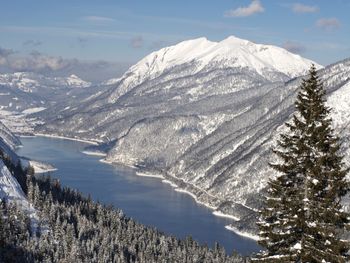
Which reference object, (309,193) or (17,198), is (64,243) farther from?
(309,193)

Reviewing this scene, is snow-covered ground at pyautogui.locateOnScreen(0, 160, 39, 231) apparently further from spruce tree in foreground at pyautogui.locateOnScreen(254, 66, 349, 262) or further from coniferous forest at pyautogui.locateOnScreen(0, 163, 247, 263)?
spruce tree in foreground at pyautogui.locateOnScreen(254, 66, 349, 262)

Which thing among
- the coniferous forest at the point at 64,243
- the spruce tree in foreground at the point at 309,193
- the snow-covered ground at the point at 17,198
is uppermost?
the spruce tree in foreground at the point at 309,193

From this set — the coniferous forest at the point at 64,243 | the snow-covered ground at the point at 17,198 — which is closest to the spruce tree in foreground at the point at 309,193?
the coniferous forest at the point at 64,243

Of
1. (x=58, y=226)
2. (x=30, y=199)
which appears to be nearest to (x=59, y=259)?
(x=58, y=226)

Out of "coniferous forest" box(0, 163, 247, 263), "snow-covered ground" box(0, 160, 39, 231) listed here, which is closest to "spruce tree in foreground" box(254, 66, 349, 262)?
"coniferous forest" box(0, 163, 247, 263)

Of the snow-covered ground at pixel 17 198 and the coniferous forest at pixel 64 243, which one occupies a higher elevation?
the snow-covered ground at pixel 17 198

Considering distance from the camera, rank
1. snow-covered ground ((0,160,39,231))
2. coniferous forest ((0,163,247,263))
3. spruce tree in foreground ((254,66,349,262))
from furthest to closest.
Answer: snow-covered ground ((0,160,39,231)) → coniferous forest ((0,163,247,263)) → spruce tree in foreground ((254,66,349,262))

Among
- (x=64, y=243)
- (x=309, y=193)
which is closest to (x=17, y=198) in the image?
(x=64, y=243)

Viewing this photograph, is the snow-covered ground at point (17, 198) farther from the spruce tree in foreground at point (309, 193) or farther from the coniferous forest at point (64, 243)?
the spruce tree in foreground at point (309, 193)
